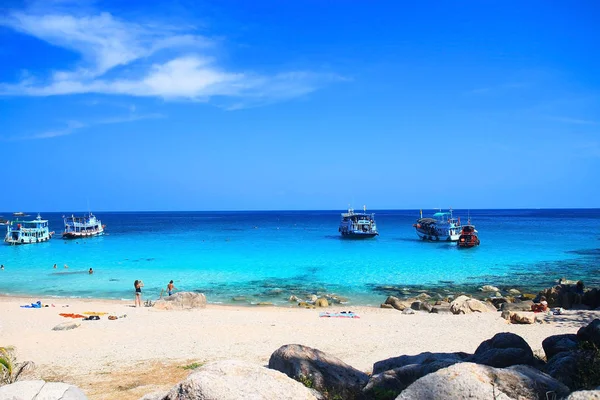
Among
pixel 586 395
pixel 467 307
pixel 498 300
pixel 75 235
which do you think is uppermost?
pixel 586 395

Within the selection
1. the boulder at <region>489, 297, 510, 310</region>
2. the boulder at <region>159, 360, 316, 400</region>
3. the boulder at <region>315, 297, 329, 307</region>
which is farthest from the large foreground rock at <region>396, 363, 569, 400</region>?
the boulder at <region>489, 297, 510, 310</region>

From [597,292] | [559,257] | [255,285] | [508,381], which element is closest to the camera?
[508,381]

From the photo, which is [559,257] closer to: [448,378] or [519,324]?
[519,324]

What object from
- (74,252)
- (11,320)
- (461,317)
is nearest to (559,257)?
(461,317)

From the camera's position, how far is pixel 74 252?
186 feet

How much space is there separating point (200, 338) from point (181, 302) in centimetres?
774

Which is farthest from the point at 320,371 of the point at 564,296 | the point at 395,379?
the point at 564,296

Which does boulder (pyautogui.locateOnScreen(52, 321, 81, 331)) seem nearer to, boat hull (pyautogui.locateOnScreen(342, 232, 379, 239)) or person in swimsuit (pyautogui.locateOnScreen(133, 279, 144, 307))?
person in swimsuit (pyautogui.locateOnScreen(133, 279, 144, 307))

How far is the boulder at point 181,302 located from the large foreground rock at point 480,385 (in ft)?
64.8

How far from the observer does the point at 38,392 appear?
4688mm

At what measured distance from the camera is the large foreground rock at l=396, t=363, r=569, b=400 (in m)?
4.41

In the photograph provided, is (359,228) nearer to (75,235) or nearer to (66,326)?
(75,235)

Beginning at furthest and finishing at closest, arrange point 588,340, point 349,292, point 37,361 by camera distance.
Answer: point 349,292 < point 37,361 < point 588,340

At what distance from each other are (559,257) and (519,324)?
1296 inches
